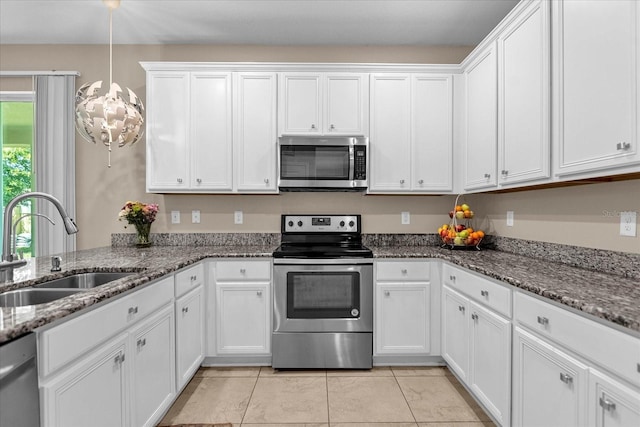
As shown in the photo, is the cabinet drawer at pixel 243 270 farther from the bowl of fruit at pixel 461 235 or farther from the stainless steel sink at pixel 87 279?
the bowl of fruit at pixel 461 235

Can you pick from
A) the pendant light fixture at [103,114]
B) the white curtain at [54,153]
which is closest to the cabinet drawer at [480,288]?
the pendant light fixture at [103,114]

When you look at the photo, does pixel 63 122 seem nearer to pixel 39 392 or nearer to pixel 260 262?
pixel 260 262

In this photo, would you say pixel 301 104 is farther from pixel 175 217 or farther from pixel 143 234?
pixel 143 234

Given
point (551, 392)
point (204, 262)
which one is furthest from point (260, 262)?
point (551, 392)

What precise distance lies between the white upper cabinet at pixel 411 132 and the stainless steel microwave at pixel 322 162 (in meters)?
0.16

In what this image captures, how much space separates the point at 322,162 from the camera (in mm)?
2951

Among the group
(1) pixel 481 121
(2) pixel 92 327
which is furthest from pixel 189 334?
(1) pixel 481 121

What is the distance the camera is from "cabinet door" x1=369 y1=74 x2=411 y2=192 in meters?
3.01

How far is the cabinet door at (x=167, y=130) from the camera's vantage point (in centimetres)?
295

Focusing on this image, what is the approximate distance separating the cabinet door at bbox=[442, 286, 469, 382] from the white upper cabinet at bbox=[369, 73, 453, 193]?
38.6 inches

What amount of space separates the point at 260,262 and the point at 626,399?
2171 mm

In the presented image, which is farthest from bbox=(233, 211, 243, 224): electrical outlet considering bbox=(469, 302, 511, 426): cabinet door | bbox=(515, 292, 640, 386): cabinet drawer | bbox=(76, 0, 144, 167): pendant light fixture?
bbox=(515, 292, 640, 386): cabinet drawer

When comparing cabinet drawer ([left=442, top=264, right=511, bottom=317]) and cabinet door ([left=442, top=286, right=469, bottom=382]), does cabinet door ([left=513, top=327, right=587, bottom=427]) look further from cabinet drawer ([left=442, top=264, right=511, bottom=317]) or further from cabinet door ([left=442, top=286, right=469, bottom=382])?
cabinet door ([left=442, top=286, right=469, bottom=382])

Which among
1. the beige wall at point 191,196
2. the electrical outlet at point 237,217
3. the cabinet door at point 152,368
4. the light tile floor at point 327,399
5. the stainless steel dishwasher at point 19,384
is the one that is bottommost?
the light tile floor at point 327,399
